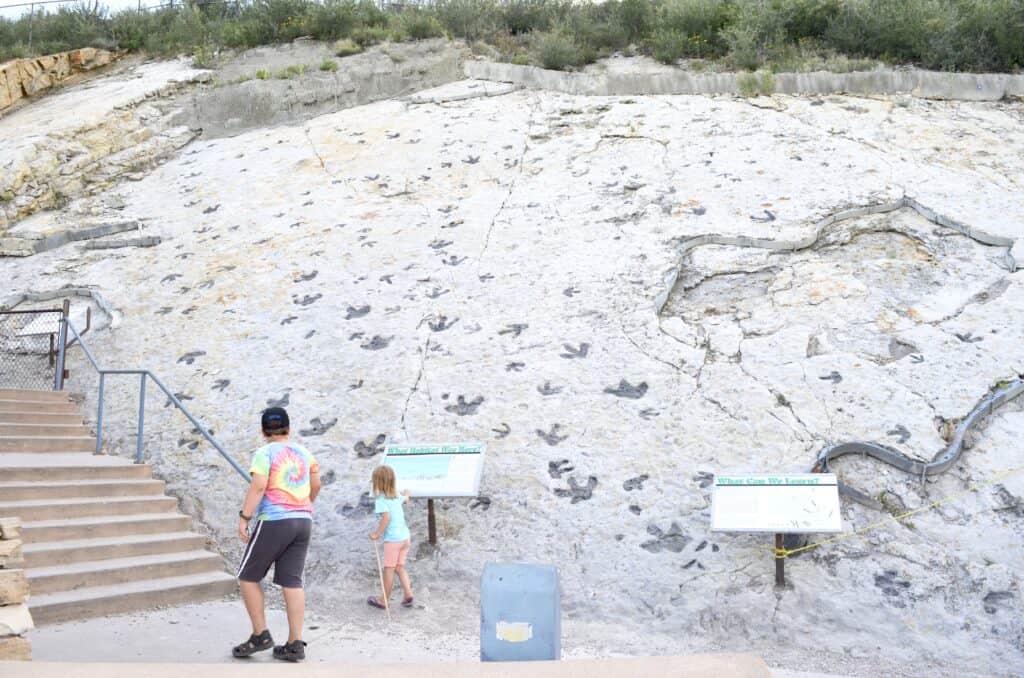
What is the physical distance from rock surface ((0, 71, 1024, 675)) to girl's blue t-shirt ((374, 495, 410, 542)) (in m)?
0.63

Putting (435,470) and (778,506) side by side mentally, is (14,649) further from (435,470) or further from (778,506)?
(778,506)

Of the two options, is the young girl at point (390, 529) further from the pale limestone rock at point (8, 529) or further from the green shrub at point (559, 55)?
the green shrub at point (559, 55)

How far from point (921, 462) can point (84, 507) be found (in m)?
6.70

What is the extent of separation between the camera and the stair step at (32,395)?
10290mm

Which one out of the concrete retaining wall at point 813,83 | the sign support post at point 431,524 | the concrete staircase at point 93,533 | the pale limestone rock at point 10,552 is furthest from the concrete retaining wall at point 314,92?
the pale limestone rock at point 10,552

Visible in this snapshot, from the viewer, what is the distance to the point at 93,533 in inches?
310

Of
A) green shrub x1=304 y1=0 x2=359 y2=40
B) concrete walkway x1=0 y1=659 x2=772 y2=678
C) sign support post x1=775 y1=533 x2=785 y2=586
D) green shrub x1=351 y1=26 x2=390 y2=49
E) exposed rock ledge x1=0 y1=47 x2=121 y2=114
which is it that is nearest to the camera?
concrete walkway x1=0 y1=659 x2=772 y2=678

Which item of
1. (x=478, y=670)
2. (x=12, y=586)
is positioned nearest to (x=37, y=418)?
(x=12, y=586)

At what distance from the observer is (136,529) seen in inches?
323

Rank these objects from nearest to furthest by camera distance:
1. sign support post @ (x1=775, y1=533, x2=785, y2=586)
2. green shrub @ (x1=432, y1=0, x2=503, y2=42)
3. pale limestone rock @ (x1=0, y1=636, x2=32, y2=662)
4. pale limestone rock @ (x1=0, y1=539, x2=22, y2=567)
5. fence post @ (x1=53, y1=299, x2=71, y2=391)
→ pale limestone rock @ (x1=0, y1=636, x2=32, y2=662) → pale limestone rock @ (x1=0, y1=539, x2=22, y2=567) → sign support post @ (x1=775, y1=533, x2=785, y2=586) → fence post @ (x1=53, y1=299, x2=71, y2=391) → green shrub @ (x1=432, y1=0, x2=503, y2=42)

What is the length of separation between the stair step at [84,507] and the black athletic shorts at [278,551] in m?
2.79

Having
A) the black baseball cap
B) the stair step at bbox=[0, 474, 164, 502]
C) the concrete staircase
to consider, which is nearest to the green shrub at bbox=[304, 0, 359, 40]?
the concrete staircase

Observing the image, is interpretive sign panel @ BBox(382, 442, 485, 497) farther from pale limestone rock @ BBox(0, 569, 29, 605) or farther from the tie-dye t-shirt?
pale limestone rock @ BBox(0, 569, 29, 605)

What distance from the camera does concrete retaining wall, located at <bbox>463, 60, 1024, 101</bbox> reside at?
45.3 ft
